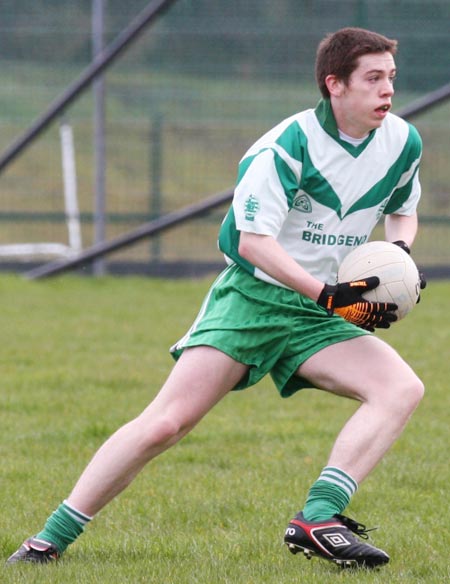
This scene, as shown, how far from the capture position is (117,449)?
4.54 metres

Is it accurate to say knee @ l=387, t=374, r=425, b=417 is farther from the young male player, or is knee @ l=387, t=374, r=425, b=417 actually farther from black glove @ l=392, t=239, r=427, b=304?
black glove @ l=392, t=239, r=427, b=304

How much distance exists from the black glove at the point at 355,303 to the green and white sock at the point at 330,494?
0.55m

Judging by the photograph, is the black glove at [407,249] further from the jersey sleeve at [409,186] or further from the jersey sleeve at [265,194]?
the jersey sleeve at [265,194]

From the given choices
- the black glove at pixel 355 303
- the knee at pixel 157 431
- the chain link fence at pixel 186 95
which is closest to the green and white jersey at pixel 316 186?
the black glove at pixel 355 303

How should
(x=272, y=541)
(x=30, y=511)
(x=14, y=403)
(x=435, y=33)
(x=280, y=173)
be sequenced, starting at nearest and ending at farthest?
(x=280, y=173), (x=272, y=541), (x=30, y=511), (x=14, y=403), (x=435, y=33)

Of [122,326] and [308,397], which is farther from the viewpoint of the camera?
[122,326]

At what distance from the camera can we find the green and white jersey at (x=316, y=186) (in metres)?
4.50

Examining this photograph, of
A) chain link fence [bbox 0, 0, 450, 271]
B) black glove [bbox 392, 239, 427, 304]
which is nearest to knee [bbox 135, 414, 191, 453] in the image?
black glove [bbox 392, 239, 427, 304]

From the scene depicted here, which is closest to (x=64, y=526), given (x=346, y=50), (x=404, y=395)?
(x=404, y=395)

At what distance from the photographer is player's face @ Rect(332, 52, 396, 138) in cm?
455

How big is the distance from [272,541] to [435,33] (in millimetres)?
12368

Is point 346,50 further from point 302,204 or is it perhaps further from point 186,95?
point 186,95

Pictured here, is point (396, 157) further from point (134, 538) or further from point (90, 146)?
point (90, 146)

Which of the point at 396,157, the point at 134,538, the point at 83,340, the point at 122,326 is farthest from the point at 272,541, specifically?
the point at 122,326
